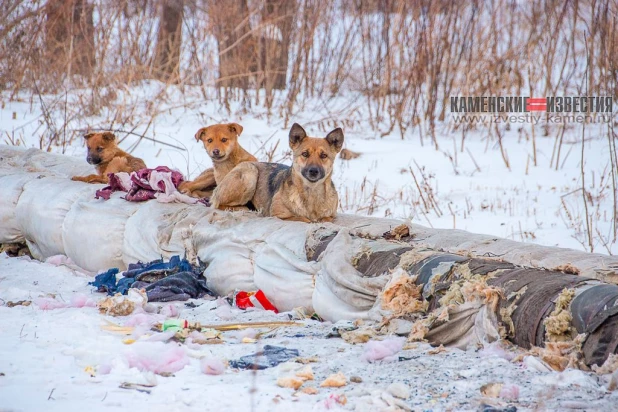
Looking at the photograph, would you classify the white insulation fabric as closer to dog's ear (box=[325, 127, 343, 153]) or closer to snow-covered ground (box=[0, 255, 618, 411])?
snow-covered ground (box=[0, 255, 618, 411])

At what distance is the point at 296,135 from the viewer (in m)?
6.87

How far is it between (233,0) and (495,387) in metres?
12.2

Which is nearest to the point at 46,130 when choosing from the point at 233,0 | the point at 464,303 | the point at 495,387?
the point at 233,0

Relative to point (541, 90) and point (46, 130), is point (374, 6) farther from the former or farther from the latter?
point (46, 130)

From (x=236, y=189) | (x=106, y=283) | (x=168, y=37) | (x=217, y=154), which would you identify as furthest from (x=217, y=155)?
(x=168, y=37)

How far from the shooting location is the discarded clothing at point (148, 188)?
667 cm

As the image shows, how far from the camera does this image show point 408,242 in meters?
5.19

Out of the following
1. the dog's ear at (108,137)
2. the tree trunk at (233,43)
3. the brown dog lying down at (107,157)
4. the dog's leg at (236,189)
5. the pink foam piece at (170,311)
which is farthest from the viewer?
the tree trunk at (233,43)

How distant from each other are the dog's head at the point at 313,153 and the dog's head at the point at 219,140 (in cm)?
101

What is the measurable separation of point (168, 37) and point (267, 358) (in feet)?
38.9

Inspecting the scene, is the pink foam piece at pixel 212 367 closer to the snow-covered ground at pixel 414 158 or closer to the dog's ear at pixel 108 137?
the snow-covered ground at pixel 414 158

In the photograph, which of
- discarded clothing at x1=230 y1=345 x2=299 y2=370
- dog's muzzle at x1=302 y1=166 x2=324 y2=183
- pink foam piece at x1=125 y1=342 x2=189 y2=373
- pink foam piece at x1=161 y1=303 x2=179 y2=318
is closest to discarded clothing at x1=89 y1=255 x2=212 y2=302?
pink foam piece at x1=161 y1=303 x2=179 y2=318

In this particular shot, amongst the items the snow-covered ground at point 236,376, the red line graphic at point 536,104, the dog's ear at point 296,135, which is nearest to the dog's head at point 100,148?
the dog's ear at point 296,135

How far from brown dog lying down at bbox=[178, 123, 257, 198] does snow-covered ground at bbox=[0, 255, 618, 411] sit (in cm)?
326
